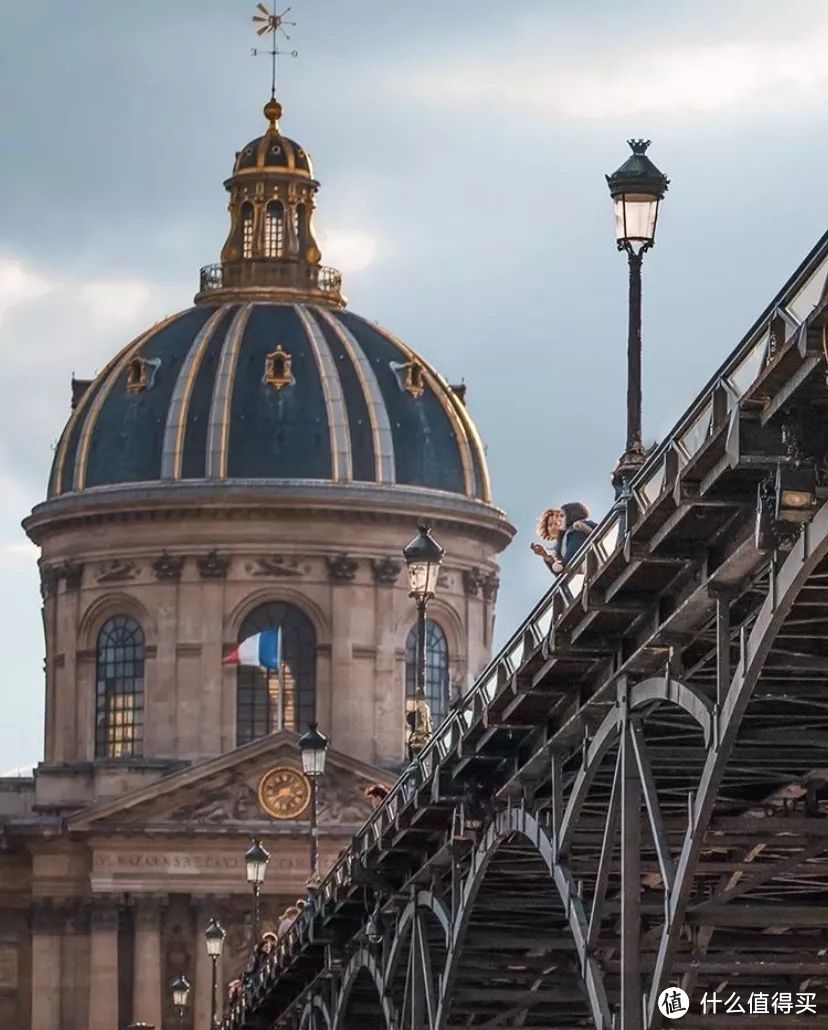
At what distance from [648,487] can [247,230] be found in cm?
10192

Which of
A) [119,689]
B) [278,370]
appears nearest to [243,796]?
[119,689]

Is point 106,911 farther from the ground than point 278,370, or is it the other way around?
point 278,370

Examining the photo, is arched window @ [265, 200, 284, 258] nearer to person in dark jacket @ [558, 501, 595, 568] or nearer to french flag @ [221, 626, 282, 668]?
french flag @ [221, 626, 282, 668]

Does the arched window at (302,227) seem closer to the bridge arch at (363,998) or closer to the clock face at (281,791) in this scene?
the clock face at (281,791)

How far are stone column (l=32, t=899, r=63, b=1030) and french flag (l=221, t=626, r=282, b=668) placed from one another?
8640 millimetres

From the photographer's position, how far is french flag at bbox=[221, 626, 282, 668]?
131 meters

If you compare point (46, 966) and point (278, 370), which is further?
point (278, 370)

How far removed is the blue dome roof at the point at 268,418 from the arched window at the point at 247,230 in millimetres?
4334

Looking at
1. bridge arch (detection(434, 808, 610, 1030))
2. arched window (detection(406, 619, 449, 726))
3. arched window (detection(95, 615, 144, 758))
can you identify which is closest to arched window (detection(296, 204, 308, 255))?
arched window (detection(406, 619, 449, 726))

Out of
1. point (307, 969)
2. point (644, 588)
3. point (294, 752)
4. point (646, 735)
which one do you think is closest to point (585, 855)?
point (646, 735)

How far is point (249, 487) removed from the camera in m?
132

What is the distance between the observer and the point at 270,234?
140m

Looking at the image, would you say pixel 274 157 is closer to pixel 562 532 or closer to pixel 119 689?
pixel 119 689

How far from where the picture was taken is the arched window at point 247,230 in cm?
13975
